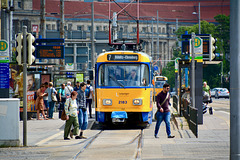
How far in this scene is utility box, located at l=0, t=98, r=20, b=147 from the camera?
607 inches

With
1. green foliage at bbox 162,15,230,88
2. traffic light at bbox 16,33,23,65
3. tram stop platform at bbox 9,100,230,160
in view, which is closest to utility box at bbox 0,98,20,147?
tram stop platform at bbox 9,100,230,160

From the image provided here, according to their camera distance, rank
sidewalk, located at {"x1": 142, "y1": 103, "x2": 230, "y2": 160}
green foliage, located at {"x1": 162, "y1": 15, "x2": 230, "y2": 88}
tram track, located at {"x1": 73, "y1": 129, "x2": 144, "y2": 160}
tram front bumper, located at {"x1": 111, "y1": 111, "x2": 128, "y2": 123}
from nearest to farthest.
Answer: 1. sidewalk, located at {"x1": 142, "y1": 103, "x2": 230, "y2": 160}
2. tram track, located at {"x1": 73, "y1": 129, "x2": 144, "y2": 160}
3. tram front bumper, located at {"x1": 111, "y1": 111, "x2": 128, "y2": 123}
4. green foliage, located at {"x1": 162, "y1": 15, "x2": 230, "y2": 88}

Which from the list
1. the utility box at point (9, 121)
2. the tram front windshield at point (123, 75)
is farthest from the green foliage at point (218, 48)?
the utility box at point (9, 121)

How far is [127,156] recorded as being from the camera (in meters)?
13.3

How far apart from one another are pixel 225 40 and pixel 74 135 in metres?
88.2

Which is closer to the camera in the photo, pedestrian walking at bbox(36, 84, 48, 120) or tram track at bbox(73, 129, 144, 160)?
tram track at bbox(73, 129, 144, 160)

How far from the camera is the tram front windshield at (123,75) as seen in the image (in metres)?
22.1

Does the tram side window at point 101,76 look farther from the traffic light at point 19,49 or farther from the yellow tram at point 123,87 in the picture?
the traffic light at point 19,49

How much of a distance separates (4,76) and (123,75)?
4.21 metres

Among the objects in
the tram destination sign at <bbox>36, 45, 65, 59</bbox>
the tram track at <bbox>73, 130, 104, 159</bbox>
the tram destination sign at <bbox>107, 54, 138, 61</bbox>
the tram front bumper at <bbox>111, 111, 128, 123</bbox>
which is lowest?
the tram track at <bbox>73, 130, 104, 159</bbox>

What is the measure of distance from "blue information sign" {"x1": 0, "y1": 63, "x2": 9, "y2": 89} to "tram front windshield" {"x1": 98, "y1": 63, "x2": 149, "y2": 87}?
3.46m

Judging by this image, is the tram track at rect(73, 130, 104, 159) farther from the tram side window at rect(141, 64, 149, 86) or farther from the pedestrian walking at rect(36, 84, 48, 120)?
the pedestrian walking at rect(36, 84, 48, 120)

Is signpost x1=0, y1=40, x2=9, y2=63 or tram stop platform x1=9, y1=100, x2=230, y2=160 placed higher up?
signpost x1=0, y1=40, x2=9, y2=63

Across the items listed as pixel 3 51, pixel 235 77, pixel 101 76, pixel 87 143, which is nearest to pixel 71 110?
pixel 87 143
